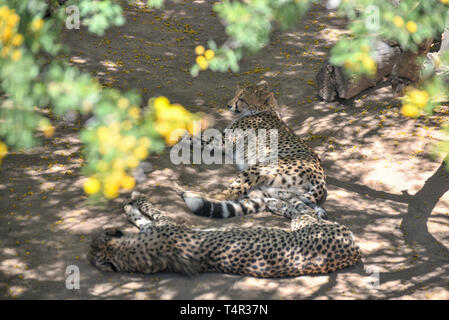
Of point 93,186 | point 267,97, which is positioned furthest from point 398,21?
point 267,97

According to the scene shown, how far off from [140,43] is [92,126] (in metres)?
8.68

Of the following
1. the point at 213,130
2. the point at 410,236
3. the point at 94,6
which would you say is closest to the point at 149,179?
the point at 213,130

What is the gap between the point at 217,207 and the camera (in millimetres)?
6266

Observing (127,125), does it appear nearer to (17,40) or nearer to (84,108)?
(84,108)

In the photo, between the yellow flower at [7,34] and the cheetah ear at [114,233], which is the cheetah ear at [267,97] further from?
the yellow flower at [7,34]

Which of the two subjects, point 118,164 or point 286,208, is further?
point 286,208

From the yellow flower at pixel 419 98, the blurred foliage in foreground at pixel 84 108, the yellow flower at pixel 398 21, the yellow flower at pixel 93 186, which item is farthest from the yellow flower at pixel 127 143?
the yellow flower at pixel 419 98

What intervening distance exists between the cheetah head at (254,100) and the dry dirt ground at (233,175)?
1.62 feet

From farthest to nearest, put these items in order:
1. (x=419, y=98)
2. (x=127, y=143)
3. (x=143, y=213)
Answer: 1. (x=143, y=213)
2. (x=419, y=98)
3. (x=127, y=143)

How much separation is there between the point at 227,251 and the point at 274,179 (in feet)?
5.36

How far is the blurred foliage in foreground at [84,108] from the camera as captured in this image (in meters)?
2.57

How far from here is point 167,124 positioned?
265 centimetres

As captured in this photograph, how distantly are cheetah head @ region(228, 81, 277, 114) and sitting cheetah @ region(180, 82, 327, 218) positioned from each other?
0.35 meters

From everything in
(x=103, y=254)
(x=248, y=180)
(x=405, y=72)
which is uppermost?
(x=405, y=72)
